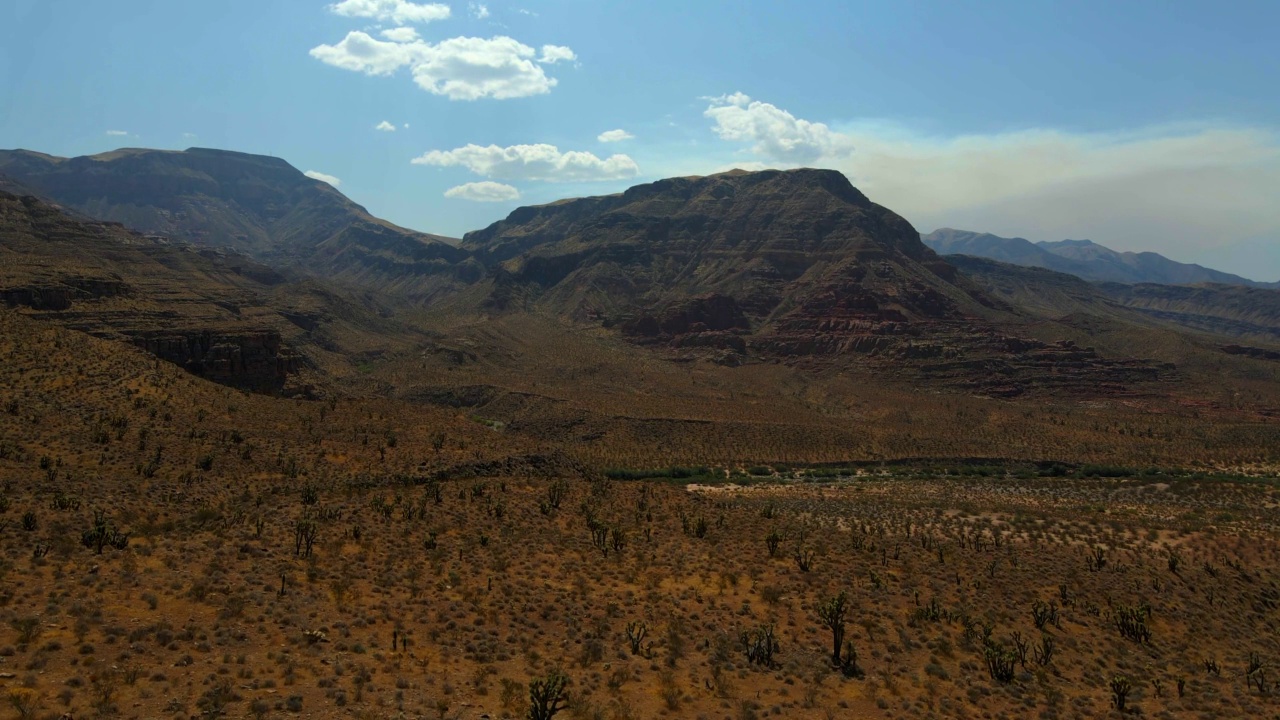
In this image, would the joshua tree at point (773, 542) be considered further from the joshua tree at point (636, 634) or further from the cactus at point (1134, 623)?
the cactus at point (1134, 623)

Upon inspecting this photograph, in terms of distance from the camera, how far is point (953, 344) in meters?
128

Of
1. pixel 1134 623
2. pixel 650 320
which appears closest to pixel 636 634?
pixel 1134 623

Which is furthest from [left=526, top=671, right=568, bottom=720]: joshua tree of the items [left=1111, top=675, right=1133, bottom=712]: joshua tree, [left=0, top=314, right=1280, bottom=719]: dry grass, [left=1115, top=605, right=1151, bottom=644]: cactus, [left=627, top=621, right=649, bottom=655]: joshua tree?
[left=1115, top=605, right=1151, bottom=644]: cactus

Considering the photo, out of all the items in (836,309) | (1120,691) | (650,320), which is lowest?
(1120,691)

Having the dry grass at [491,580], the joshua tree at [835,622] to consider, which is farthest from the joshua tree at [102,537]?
the joshua tree at [835,622]

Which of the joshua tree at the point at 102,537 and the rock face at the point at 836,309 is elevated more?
the rock face at the point at 836,309

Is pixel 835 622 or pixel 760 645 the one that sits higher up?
pixel 835 622

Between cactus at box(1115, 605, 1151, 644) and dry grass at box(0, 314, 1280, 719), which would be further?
cactus at box(1115, 605, 1151, 644)

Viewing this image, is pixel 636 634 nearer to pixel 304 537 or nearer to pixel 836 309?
pixel 304 537

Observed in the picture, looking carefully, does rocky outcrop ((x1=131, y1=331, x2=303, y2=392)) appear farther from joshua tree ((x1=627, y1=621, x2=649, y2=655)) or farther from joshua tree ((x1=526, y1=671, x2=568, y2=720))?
joshua tree ((x1=526, y1=671, x2=568, y2=720))

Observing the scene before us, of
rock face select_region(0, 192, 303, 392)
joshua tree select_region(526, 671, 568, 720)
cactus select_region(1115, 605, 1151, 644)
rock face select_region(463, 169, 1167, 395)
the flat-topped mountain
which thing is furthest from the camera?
rock face select_region(463, 169, 1167, 395)

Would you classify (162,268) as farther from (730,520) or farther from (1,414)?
(730,520)

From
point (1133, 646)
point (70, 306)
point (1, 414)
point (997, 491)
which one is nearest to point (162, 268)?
point (70, 306)

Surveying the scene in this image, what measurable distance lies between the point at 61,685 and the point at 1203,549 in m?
43.5
